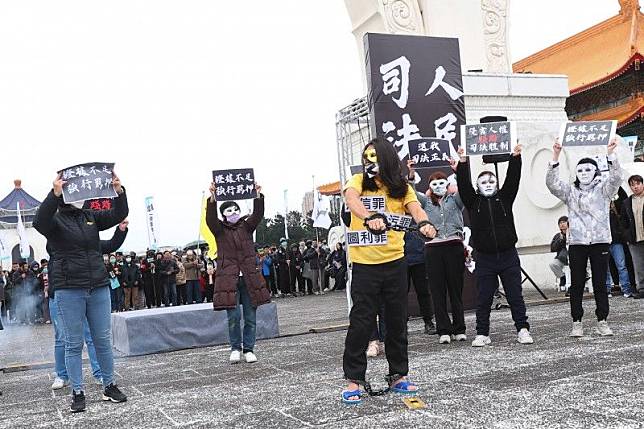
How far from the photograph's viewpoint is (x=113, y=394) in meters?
5.33

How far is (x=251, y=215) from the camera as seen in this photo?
741cm

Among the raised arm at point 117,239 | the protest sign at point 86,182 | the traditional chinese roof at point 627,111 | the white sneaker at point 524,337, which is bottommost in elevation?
the white sneaker at point 524,337

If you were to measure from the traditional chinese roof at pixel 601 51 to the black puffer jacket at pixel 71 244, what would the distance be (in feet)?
64.6

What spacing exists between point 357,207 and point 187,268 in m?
14.6

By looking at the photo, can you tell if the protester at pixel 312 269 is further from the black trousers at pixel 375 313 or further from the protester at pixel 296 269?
the black trousers at pixel 375 313

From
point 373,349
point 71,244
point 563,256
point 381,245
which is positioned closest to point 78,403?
point 71,244

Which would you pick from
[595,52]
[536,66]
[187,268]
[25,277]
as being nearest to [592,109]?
[595,52]

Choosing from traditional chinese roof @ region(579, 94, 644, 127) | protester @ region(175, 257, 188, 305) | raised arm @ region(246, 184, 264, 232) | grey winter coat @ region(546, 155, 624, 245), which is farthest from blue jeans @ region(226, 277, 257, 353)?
traditional chinese roof @ region(579, 94, 644, 127)

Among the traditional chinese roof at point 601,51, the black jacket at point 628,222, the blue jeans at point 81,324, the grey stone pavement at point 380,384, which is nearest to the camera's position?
the grey stone pavement at point 380,384

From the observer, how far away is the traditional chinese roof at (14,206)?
130 ft

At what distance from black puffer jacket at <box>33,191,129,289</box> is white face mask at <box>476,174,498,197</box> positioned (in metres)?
3.33

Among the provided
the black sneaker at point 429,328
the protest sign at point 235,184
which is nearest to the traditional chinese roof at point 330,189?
the black sneaker at point 429,328

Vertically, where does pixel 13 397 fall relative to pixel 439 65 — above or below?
below

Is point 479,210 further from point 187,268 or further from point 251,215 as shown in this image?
point 187,268
